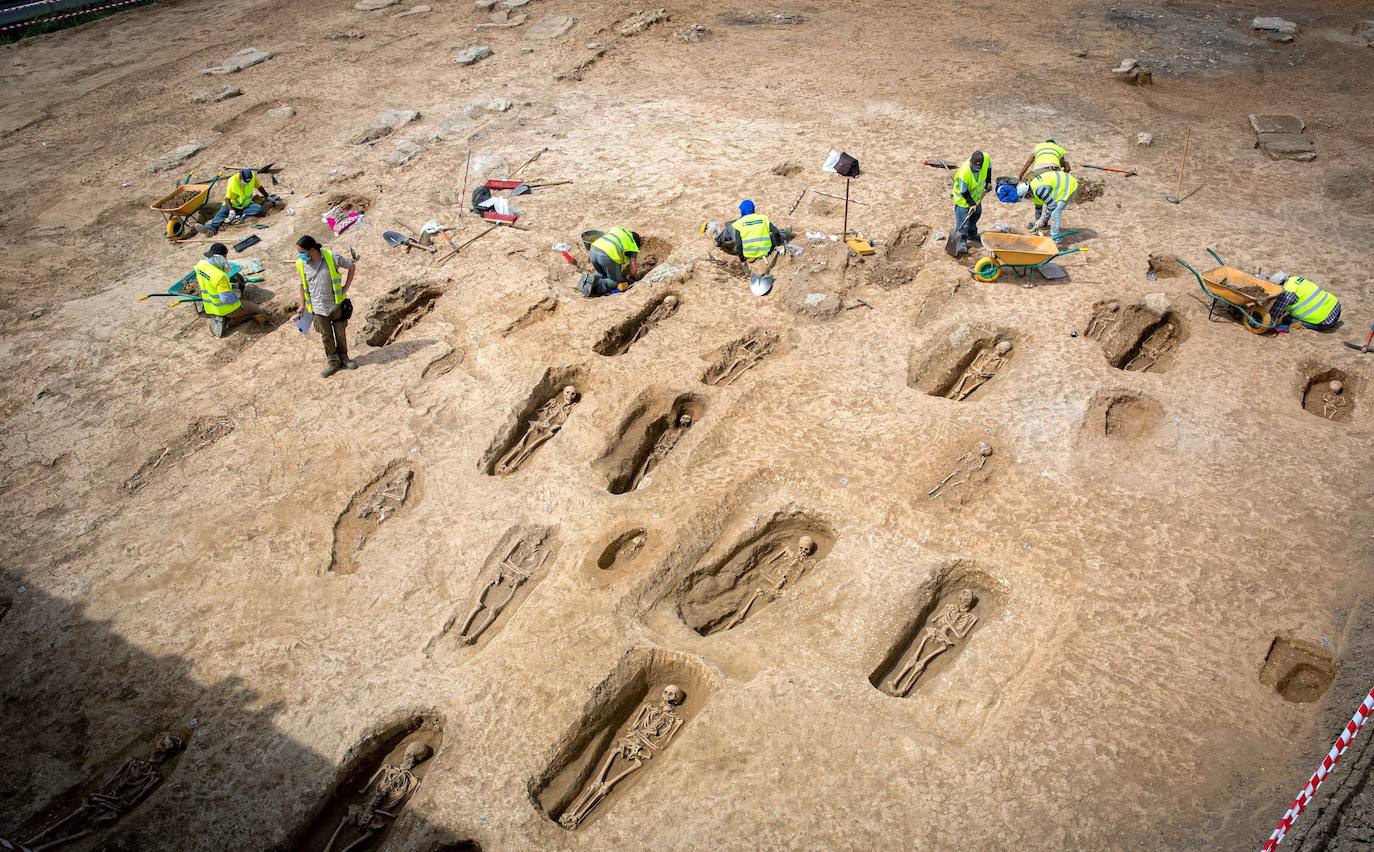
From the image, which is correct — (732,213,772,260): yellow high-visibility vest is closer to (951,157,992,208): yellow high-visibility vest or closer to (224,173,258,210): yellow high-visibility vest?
(951,157,992,208): yellow high-visibility vest

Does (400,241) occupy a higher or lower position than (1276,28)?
higher

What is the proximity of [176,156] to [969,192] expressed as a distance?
536 inches

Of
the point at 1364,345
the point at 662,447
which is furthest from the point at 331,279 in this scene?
the point at 1364,345

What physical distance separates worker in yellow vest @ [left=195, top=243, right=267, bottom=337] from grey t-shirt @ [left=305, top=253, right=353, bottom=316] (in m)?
1.92

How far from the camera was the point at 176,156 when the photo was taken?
47.3ft

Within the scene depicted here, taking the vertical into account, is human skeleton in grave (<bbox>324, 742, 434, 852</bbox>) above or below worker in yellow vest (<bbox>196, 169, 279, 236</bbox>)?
below

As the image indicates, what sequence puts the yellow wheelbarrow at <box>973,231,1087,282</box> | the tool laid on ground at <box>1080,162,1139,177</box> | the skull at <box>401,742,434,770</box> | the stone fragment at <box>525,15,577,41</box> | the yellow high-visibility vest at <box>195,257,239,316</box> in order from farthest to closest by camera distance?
the stone fragment at <box>525,15,577,41</box>
the tool laid on ground at <box>1080,162,1139,177</box>
the yellow high-visibility vest at <box>195,257,239,316</box>
the yellow wheelbarrow at <box>973,231,1087,282</box>
the skull at <box>401,742,434,770</box>

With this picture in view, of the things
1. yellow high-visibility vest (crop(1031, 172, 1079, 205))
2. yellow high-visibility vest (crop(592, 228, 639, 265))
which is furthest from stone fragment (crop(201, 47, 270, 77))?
yellow high-visibility vest (crop(1031, 172, 1079, 205))

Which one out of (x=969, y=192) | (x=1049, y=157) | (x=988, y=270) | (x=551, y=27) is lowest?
(x=988, y=270)

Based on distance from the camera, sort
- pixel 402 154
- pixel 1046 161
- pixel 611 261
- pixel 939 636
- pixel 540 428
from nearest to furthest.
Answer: pixel 939 636, pixel 540 428, pixel 611 261, pixel 1046 161, pixel 402 154

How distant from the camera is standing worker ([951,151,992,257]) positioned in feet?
32.1

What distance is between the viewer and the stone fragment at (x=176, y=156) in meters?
14.2

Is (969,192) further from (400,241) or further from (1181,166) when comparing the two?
(400,241)

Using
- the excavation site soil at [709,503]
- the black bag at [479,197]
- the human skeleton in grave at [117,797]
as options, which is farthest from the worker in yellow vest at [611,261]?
the human skeleton in grave at [117,797]
